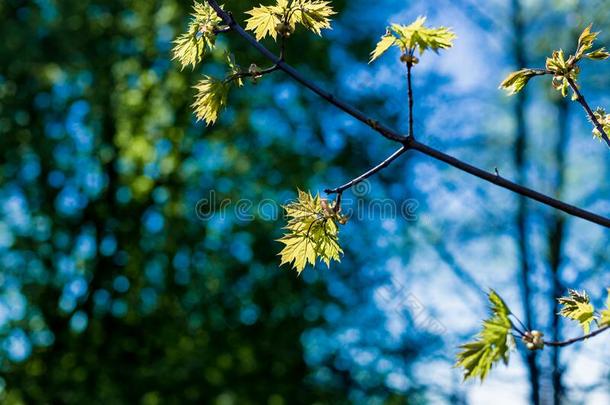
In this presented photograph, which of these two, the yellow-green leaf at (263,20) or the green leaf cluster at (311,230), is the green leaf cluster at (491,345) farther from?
the yellow-green leaf at (263,20)

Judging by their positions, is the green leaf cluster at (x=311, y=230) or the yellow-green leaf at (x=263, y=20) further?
the yellow-green leaf at (x=263, y=20)

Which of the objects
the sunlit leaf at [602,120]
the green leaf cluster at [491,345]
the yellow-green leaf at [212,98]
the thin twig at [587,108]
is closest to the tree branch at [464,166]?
the green leaf cluster at [491,345]

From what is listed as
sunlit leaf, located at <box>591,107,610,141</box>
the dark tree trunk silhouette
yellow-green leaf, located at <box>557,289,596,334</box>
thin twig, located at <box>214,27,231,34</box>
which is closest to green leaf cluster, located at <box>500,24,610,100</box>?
sunlit leaf, located at <box>591,107,610,141</box>

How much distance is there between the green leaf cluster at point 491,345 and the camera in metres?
1.52

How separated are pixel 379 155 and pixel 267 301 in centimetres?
258

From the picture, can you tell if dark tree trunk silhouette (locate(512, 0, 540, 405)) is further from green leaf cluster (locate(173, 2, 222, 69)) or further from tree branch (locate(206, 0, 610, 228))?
tree branch (locate(206, 0, 610, 228))

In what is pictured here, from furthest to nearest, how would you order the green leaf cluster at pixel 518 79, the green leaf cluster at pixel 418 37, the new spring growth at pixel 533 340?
the green leaf cluster at pixel 518 79 < the green leaf cluster at pixel 418 37 < the new spring growth at pixel 533 340

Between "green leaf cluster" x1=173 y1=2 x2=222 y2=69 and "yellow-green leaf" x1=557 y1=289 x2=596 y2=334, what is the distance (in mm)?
1302

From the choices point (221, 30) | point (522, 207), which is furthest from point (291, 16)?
point (522, 207)

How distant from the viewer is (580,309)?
1979 mm

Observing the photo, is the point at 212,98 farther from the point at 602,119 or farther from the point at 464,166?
the point at 602,119

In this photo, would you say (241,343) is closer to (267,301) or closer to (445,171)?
(267,301)

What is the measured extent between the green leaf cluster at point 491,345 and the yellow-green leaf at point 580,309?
1.67 feet

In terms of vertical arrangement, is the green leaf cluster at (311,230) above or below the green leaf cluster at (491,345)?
above
